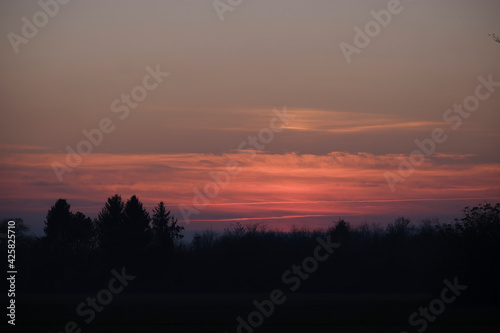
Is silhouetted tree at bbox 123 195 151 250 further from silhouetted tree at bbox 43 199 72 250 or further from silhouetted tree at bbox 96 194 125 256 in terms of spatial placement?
silhouetted tree at bbox 43 199 72 250

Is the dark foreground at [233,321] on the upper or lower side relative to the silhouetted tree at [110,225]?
lower

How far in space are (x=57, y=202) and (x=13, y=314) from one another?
4143 centimetres

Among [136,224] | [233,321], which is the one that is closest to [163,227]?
[136,224]

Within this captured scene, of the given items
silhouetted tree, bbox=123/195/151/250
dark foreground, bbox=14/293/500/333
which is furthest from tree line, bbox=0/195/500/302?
dark foreground, bbox=14/293/500/333

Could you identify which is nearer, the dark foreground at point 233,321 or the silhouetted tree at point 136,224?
the dark foreground at point 233,321

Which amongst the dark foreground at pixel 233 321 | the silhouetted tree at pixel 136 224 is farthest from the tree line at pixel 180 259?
the dark foreground at pixel 233 321

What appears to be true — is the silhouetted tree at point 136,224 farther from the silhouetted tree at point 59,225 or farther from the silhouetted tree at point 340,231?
the silhouetted tree at point 340,231

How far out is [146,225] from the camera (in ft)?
241

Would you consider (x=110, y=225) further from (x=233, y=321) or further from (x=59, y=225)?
(x=233, y=321)

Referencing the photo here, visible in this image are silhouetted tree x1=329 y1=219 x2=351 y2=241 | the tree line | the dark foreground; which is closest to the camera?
the dark foreground

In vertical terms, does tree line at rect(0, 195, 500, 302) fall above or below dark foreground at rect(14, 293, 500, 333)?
above

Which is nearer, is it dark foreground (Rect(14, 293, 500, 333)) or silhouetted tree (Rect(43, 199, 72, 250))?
dark foreground (Rect(14, 293, 500, 333))

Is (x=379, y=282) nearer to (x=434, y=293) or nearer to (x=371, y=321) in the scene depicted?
(x=434, y=293)

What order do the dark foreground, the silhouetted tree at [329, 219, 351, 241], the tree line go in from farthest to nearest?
the silhouetted tree at [329, 219, 351, 241] < the tree line < the dark foreground
